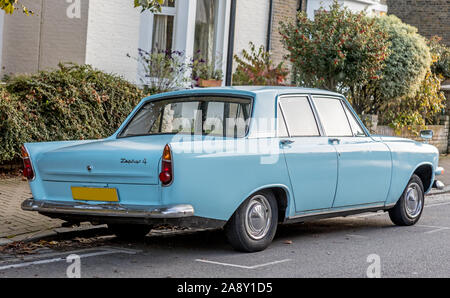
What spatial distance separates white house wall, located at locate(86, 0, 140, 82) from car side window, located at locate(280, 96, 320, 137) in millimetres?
7346

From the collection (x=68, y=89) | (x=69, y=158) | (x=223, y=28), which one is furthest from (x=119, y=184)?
(x=223, y=28)

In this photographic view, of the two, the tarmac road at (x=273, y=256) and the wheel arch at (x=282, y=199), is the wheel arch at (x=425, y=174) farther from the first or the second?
the wheel arch at (x=282, y=199)

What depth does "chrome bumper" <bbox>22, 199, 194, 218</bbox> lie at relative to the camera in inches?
239

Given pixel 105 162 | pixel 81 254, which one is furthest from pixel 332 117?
pixel 81 254

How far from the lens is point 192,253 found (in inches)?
273

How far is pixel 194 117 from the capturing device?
734 centimetres

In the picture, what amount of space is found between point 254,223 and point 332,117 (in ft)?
6.03

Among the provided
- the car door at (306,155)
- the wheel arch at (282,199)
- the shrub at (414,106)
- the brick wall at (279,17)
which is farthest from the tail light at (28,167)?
the shrub at (414,106)

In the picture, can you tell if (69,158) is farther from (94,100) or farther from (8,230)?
(94,100)

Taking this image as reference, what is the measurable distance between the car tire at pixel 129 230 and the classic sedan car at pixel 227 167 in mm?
12

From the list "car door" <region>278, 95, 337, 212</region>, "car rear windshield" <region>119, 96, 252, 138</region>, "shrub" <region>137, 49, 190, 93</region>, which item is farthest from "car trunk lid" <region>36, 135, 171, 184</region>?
"shrub" <region>137, 49, 190, 93</region>

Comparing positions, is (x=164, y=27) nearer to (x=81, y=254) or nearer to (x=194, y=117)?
(x=194, y=117)

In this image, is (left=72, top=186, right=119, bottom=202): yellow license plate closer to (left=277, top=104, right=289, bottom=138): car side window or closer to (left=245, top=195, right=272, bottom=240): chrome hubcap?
(left=245, top=195, right=272, bottom=240): chrome hubcap

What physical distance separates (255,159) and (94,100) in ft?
20.9
